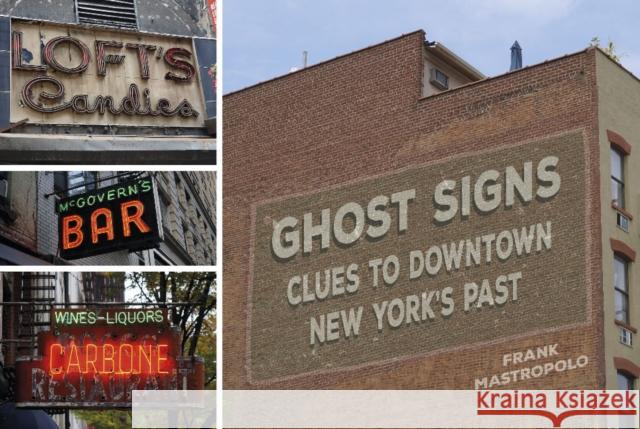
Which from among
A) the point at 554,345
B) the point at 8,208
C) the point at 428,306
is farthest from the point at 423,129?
the point at 8,208

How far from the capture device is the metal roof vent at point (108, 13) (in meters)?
23.0

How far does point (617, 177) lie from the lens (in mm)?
34438

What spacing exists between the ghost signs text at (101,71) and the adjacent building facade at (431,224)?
14177mm

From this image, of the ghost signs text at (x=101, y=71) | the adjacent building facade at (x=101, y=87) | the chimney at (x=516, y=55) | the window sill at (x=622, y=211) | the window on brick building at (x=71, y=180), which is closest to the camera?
the adjacent building facade at (x=101, y=87)

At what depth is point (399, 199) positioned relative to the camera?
36875 millimetres

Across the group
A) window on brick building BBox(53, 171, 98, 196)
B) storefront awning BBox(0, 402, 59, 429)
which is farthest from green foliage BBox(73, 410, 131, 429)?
window on brick building BBox(53, 171, 98, 196)

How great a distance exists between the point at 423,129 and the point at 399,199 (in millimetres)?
2010

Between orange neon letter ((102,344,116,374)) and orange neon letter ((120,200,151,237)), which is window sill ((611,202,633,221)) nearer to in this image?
orange neon letter ((120,200,151,237))

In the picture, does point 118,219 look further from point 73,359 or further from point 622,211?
point 622,211

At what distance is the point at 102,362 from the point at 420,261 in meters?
14.0

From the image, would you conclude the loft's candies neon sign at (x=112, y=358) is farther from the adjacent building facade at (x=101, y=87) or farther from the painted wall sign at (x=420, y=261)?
the painted wall sign at (x=420, y=261)

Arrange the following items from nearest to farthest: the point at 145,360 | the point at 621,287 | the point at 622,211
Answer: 1. the point at 145,360
2. the point at 621,287
3. the point at 622,211

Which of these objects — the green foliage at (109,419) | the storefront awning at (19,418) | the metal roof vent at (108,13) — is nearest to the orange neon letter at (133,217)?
the metal roof vent at (108,13)

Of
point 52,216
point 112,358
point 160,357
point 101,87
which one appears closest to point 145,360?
point 160,357
